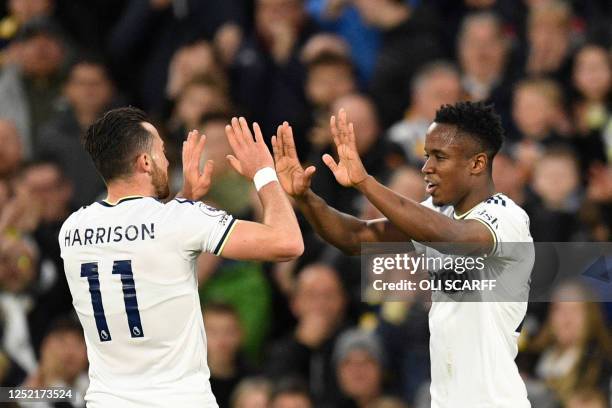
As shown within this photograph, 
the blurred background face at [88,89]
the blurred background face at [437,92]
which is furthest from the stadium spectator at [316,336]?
the blurred background face at [88,89]

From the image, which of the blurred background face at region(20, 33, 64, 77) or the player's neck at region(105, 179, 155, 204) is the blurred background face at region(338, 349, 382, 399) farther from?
the blurred background face at region(20, 33, 64, 77)

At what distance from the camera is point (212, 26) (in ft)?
37.6

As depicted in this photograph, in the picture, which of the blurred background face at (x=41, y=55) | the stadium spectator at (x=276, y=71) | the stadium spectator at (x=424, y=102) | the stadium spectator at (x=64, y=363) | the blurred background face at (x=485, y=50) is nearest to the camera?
the stadium spectator at (x=64, y=363)

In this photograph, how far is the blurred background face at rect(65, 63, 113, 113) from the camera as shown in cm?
1094

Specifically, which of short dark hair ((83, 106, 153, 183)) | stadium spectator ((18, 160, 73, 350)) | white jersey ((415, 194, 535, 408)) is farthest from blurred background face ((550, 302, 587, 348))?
stadium spectator ((18, 160, 73, 350))

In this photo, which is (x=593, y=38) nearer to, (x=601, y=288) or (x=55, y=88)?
(x=601, y=288)

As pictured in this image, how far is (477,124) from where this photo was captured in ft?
21.0

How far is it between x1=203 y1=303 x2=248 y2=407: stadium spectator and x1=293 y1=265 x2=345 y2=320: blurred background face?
20.0 inches

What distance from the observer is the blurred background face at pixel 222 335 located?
30.2 ft

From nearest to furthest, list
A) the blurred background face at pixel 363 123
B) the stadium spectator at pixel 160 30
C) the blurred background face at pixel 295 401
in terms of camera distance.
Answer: the blurred background face at pixel 295 401 → the blurred background face at pixel 363 123 → the stadium spectator at pixel 160 30

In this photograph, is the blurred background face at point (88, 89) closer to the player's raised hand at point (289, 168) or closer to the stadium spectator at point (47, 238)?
the stadium spectator at point (47, 238)

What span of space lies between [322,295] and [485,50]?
224cm

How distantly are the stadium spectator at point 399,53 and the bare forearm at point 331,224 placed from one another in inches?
127

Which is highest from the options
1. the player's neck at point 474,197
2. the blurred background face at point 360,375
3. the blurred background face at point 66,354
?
the player's neck at point 474,197
